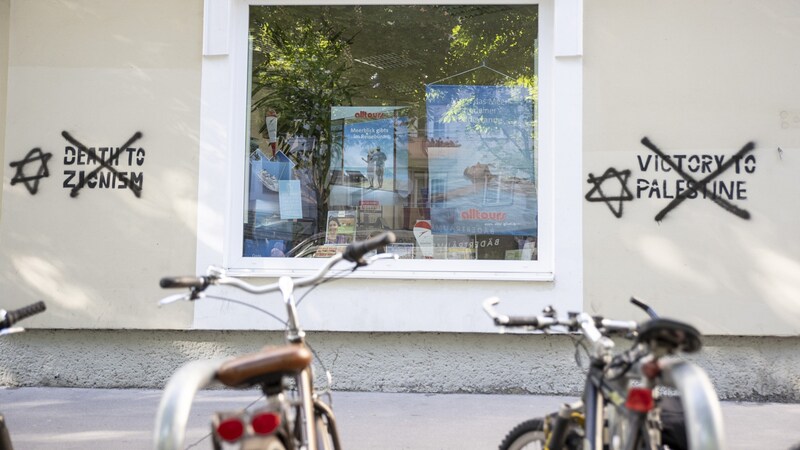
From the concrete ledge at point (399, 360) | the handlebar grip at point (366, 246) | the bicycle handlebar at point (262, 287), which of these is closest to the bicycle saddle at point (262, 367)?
the bicycle handlebar at point (262, 287)

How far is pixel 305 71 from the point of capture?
21.9 ft

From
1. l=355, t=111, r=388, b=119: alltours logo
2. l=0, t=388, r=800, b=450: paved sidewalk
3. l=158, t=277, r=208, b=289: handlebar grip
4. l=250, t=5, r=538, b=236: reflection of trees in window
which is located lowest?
l=0, t=388, r=800, b=450: paved sidewalk

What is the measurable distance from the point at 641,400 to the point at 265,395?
117cm

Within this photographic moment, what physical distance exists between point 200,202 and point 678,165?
3.61 m

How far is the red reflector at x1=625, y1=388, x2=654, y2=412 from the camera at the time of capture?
8.01 feet

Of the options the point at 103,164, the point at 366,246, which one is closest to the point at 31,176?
the point at 103,164

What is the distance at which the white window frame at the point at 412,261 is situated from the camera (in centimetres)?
602

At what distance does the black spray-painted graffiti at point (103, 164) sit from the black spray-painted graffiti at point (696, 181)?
383 centimetres

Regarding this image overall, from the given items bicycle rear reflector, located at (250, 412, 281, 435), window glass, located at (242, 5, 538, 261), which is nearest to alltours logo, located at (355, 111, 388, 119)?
window glass, located at (242, 5, 538, 261)

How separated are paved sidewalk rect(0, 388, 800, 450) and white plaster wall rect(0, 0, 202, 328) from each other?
0.61 m

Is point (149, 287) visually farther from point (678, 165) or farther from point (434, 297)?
point (678, 165)

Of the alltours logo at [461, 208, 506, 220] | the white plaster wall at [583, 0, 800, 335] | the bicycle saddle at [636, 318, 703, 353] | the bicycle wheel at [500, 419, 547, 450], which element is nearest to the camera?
the bicycle saddle at [636, 318, 703, 353]

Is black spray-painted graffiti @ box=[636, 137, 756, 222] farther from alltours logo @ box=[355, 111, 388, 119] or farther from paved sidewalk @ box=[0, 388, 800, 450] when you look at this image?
alltours logo @ box=[355, 111, 388, 119]

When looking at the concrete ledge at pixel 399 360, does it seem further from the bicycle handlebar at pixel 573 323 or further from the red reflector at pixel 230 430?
the red reflector at pixel 230 430
